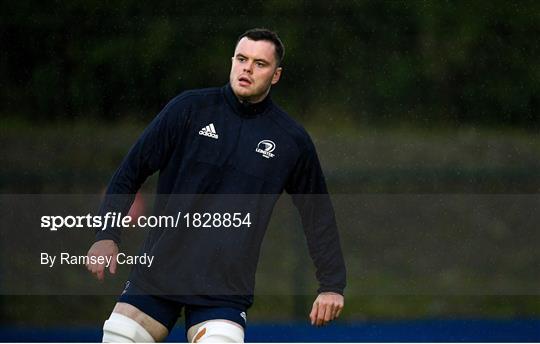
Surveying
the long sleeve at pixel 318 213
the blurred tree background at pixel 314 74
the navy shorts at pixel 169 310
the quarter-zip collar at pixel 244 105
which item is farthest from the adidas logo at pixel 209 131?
the blurred tree background at pixel 314 74

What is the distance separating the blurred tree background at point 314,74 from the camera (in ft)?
39.7

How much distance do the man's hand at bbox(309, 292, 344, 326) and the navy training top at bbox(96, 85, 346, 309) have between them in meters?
0.08

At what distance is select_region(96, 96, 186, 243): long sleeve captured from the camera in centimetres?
496

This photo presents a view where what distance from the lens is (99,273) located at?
471 centimetres

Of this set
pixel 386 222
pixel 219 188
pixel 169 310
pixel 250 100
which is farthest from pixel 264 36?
pixel 386 222

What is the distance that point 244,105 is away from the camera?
5.07m

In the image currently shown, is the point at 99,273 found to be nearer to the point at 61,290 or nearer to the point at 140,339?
the point at 140,339

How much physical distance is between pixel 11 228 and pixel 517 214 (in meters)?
5.37

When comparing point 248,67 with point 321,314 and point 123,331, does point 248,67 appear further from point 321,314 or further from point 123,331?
point 123,331

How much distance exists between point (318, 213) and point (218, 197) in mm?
494

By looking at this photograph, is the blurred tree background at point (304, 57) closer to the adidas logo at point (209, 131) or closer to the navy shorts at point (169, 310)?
the adidas logo at point (209, 131)

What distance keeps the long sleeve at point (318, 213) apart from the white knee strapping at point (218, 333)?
516 mm

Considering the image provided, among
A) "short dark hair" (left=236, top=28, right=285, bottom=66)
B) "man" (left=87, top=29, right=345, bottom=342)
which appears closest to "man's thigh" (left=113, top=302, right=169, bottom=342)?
"man" (left=87, top=29, right=345, bottom=342)

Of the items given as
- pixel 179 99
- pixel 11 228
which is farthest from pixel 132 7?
pixel 179 99
